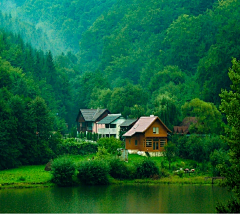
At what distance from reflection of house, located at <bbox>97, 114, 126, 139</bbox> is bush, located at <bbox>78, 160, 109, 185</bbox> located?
31739mm

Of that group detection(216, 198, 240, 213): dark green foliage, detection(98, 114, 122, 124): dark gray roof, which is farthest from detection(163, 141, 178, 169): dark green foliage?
detection(216, 198, 240, 213): dark green foliage

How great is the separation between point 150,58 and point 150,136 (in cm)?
7345

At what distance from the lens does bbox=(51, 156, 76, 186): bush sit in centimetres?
5203

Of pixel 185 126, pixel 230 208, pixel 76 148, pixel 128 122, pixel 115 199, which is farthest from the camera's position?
pixel 128 122

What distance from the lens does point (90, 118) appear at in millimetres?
100000

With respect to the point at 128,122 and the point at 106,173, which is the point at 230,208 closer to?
the point at 106,173

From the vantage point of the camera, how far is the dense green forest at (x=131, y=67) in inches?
3030

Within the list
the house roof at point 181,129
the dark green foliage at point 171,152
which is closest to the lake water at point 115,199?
the dark green foliage at point 171,152

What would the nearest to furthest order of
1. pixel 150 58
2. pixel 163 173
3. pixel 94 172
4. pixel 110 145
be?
pixel 94 172
pixel 163 173
pixel 110 145
pixel 150 58

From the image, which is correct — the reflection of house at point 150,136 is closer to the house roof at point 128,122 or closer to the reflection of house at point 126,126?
the reflection of house at point 126,126

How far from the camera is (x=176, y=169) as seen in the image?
5819 centimetres

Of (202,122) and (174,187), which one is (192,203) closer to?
(174,187)

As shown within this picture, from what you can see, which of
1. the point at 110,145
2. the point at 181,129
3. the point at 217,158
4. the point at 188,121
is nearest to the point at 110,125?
the point at 188,121

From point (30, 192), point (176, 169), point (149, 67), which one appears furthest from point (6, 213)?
point (149, 67)
